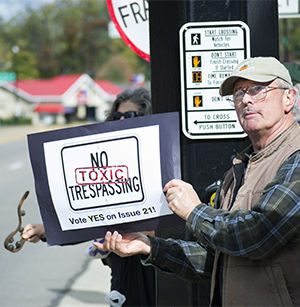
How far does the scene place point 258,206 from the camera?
2223mm

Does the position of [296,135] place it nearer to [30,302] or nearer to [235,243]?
[235,243]

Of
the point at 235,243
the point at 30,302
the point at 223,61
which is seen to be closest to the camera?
the point at 235,243

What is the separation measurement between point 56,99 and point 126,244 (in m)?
88.5

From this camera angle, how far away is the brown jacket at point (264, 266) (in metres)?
2.26

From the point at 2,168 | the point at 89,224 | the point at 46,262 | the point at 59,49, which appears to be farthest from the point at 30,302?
the point at 59,49

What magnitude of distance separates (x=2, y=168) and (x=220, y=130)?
20.7 meters

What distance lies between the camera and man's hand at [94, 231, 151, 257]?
8.83ft

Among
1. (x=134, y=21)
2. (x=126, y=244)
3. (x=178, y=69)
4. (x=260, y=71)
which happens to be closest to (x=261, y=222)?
(x=260, y=71)

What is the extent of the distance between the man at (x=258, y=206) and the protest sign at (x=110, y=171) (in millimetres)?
159

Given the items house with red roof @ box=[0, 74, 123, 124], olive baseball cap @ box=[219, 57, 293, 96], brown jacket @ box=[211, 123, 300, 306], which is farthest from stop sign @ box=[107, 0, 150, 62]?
house with red roof @ box=[0, 74, 123, 124]

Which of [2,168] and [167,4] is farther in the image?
[2,168]

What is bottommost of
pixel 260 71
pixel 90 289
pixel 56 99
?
pixel 56 99

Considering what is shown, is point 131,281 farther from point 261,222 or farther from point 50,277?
point 50,277

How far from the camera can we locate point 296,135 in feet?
7.79
